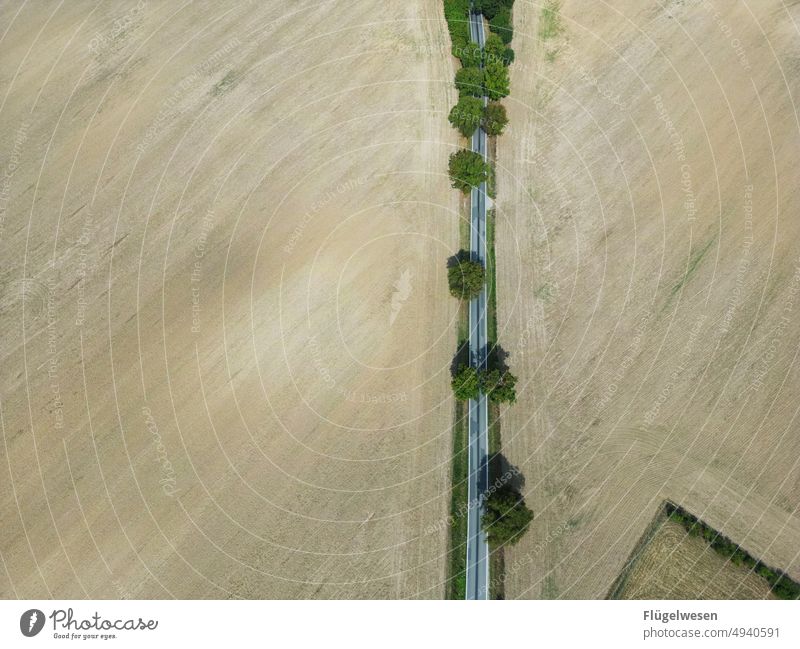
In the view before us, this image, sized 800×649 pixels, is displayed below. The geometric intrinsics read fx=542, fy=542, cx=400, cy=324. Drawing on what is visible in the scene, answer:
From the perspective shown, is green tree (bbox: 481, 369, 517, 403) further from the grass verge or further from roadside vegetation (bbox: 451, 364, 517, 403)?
the grass verge

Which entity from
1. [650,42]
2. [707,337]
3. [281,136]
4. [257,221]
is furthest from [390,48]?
[707,337]

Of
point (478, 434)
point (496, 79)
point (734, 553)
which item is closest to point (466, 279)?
point (478, 434)

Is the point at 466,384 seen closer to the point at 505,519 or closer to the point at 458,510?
the point at 458,510

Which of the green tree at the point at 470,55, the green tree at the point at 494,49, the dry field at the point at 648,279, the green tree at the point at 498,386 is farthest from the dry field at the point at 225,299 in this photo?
the dry field at the point at 648,279

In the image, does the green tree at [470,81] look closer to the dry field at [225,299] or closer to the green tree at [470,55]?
the green tree at [470,55]
